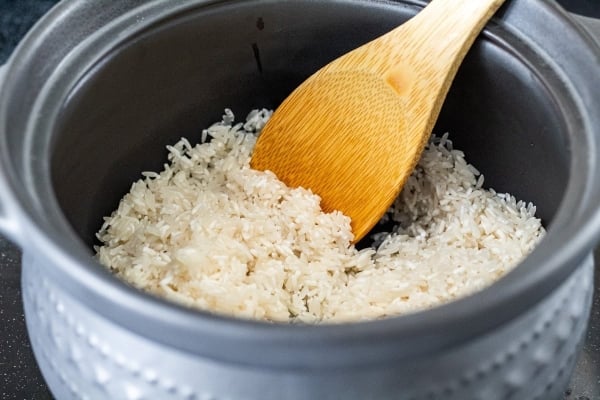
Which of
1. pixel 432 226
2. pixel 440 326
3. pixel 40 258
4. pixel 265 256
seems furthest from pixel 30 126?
pixel 432 226

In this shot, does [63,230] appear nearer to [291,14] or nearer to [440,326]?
[440,326]

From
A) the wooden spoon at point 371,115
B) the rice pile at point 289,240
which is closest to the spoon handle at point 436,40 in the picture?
the wooden spoon at point 371,115

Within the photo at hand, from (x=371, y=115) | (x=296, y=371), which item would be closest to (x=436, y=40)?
(x=371, y=115)

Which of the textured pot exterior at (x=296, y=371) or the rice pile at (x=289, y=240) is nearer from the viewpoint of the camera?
the textured pot exterior at (x=296, y=371)

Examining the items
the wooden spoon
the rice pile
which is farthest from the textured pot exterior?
the wooden spoon

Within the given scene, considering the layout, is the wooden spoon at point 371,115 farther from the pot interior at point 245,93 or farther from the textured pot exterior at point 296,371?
the textured pot exterior at point 296,371
